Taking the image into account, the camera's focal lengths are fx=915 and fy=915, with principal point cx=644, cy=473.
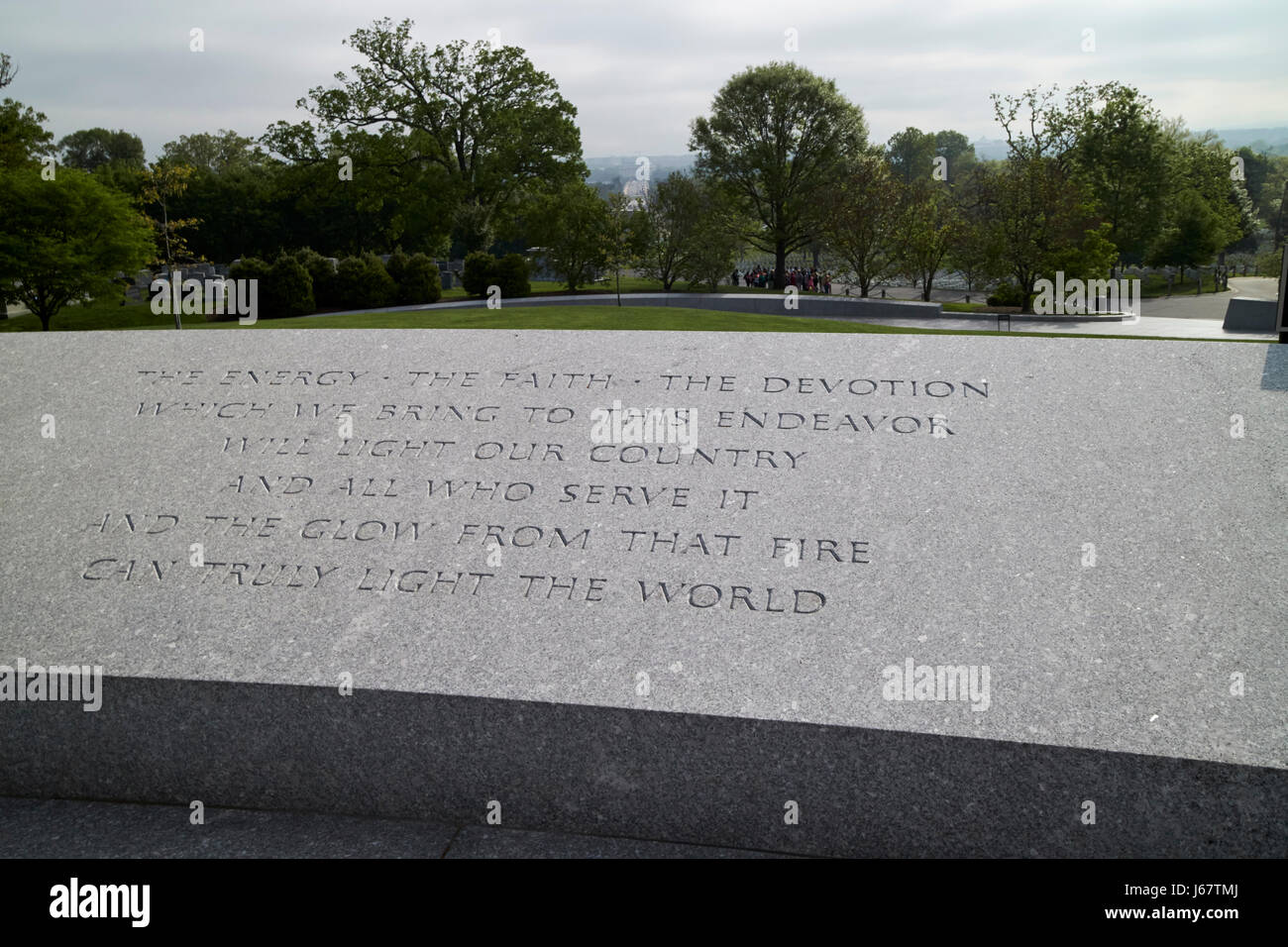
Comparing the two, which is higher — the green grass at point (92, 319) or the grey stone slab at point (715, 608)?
the green grass at point (92, 319)

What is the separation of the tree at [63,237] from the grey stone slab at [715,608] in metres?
22.1

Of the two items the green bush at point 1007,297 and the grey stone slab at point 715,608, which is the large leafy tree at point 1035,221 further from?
the grey stone slab at point 715,608

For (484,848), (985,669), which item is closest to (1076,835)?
(985,669)

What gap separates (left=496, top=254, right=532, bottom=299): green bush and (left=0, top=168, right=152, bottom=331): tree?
1313 cm

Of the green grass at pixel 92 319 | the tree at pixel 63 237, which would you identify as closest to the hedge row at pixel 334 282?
the green grass at pixel 92 319

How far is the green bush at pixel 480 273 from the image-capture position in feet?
116

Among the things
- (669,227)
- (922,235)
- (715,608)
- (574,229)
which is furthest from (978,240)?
(715,608)

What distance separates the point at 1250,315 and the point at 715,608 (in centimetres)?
2370

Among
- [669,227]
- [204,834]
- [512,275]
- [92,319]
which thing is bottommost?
[204,834]

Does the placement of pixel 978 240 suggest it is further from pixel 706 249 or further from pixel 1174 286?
pixel 1174 286

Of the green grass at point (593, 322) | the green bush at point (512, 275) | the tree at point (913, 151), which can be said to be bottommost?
the green grass at point (593, 322)

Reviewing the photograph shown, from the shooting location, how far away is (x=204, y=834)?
3299mm

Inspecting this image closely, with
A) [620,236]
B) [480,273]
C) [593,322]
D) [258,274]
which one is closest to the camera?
[593,322]

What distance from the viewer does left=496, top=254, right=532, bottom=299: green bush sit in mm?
34844
